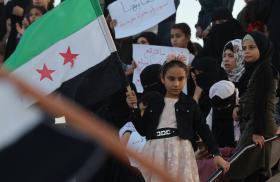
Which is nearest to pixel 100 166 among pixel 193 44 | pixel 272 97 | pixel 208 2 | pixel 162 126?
pixel 162 126

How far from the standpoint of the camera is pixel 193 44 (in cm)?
987

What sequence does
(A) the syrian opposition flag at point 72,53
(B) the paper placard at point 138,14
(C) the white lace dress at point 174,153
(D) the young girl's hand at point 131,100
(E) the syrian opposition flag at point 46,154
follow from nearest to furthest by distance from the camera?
1. (E) the syrian opposition flag at point 46,154
2. (A) the syrian opposition flag at point 72,53
3. (C) the white lace dress at point 174,153
4. (D) the young girl's hand at point 131,100
5. (B) the paper placard at point 138,14

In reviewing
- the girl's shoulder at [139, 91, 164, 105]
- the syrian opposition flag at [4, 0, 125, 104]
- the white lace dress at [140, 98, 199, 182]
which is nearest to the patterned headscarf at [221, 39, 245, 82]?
the girl's shoulder at [139, 91, 164, 105]

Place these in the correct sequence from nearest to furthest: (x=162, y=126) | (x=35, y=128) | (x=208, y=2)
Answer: (x=35, y=128) → (x=162, y=126) → (x=208, y=2)

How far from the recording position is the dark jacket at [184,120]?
689 centimetres

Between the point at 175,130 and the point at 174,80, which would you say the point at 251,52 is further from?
the point at 175,130

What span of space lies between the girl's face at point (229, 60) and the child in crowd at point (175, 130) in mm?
1595

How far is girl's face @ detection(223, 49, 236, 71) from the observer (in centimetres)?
858

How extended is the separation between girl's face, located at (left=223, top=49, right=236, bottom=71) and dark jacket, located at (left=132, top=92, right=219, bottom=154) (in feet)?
5.42

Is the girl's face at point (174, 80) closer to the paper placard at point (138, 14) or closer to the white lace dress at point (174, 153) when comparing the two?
the white lace dress at point (174, 153)

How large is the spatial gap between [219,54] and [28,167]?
6.75 meters

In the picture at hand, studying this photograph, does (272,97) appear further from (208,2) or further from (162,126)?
(208,2)

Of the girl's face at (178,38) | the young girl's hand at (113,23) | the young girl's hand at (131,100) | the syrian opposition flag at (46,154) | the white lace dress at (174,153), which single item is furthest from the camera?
the young girl's hand at (113,23)

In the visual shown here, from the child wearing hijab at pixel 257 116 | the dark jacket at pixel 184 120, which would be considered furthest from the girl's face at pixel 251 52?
the dark jacket at pixel 184 120
